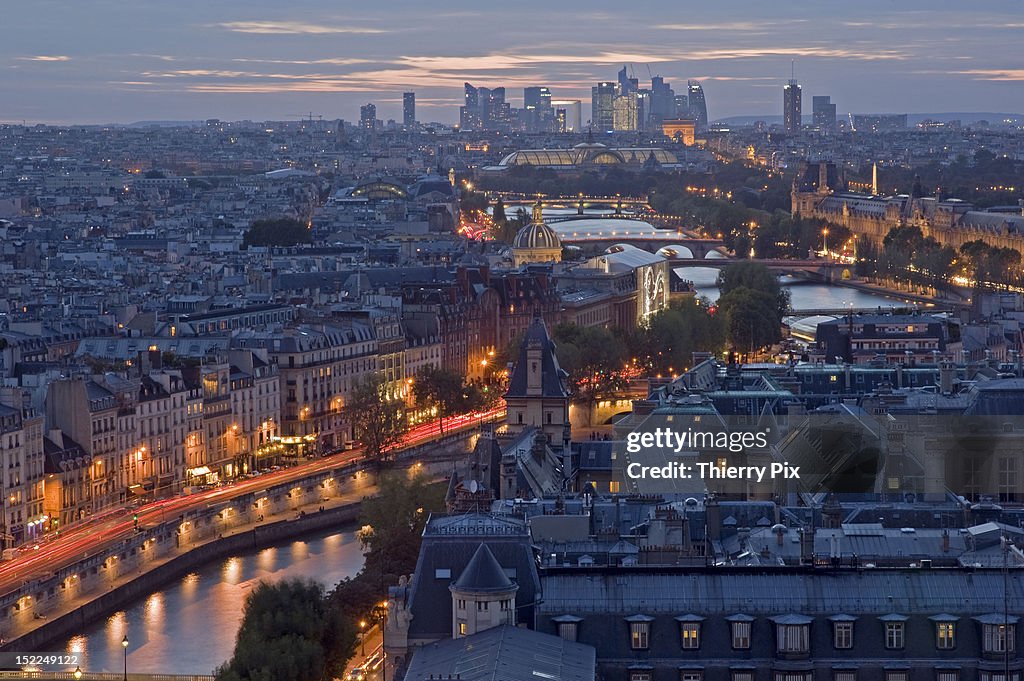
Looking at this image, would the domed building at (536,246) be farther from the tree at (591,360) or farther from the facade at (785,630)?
the facade at (785,630)

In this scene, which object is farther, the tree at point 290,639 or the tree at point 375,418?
the tree at point 375,418

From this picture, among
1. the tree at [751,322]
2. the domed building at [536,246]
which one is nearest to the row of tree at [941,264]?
the domed building at [536,246]

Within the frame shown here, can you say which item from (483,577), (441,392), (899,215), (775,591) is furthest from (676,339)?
(899,215)

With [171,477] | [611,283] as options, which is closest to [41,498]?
[171,477]

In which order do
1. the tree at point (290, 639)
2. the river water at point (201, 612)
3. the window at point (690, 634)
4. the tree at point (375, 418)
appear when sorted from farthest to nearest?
the tree at point (375, 418), the river water at point (201, 612), the tree at point (290, 639), the window at point (690, 634)

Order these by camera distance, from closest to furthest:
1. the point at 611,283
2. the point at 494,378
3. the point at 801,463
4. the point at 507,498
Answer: the point at 507,498
the point at 801,463
the point at 494,378
the point at 611,283

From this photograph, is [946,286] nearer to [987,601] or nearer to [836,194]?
[836,194]

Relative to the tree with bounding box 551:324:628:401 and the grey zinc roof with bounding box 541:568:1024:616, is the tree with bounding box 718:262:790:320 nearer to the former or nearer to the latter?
the tree with bounding box 551:324:628:401
